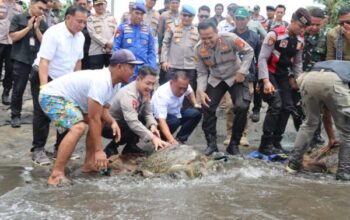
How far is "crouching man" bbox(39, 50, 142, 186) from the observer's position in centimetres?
459

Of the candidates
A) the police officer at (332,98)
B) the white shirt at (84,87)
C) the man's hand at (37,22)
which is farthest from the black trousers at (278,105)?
the man's hand at (37,22)

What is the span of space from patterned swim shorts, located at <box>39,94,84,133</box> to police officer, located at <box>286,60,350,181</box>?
2426 millimetres

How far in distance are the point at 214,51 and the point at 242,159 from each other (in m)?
1.48

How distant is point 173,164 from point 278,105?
195 cm

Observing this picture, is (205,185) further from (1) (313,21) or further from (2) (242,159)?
(1) (313,21)

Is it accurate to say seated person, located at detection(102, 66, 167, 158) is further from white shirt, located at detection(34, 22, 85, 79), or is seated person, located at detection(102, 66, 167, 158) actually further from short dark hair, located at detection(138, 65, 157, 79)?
white shirt, located at detection(34, 22, 85, 79)

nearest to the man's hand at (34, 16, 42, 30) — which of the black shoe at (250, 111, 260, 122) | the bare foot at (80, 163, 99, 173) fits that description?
the bare foot at (80, 163, 99, 173)

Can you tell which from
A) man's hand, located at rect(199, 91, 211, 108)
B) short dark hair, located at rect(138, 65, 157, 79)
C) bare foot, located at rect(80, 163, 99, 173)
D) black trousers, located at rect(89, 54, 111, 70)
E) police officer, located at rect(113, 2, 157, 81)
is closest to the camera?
bare foot, located at rect(80, 163, 99, 173)

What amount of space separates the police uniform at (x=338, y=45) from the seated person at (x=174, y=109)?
6.32 ft

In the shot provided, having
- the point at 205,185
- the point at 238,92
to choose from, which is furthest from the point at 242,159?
the point at 205,185

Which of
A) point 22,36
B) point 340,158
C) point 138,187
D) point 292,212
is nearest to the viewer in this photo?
point 292,212

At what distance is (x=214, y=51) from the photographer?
628 cm

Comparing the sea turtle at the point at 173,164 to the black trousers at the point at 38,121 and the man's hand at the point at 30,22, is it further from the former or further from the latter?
the man's hand at the point at 30,22

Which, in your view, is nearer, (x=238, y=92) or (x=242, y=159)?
(x=242, y=159)
